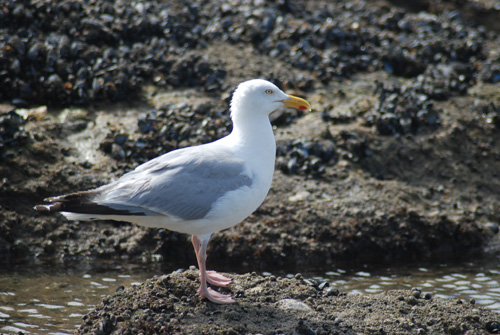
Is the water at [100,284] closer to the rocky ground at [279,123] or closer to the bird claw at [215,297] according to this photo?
the rocky ground at [279,123]

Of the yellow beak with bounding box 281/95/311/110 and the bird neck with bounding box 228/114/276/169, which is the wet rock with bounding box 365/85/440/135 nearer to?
the yellow beak with bounding box 281/95/311/110

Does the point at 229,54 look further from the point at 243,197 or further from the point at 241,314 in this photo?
the point at 241,314

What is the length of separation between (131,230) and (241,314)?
3284 millimetres

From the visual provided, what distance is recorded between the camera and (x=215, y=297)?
5.76 m

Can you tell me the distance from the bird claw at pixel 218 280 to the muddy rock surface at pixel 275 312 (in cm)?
7

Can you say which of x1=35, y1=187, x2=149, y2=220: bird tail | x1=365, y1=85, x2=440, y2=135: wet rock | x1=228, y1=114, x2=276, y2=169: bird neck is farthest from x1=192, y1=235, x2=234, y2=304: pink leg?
x1=365, y1=85, x2=440, y2=135: wet rock

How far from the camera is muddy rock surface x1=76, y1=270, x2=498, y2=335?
5391 millimetres

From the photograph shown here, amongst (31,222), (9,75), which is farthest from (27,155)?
(9,75)

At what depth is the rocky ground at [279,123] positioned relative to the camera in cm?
830

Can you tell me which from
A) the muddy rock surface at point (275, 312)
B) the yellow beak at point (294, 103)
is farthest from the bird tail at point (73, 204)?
the yellow beak at point (294, 103)

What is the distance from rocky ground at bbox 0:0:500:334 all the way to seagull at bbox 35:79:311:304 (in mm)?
717

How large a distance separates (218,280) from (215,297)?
505mm

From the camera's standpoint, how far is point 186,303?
5.75 metres

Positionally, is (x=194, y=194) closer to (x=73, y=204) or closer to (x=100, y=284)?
(x=73, y=204)
